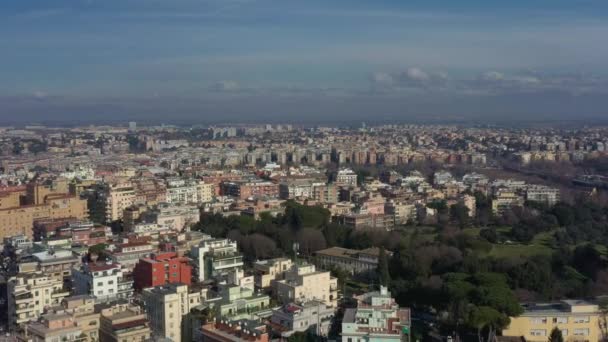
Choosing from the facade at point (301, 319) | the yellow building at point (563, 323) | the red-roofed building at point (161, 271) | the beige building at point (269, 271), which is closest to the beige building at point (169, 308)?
the red-roofed building at point (161, 271)

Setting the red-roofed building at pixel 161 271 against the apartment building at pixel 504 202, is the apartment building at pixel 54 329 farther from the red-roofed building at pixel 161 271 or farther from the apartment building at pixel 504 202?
the apartment building at pixel 504 202

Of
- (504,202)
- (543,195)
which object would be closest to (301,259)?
(504,202)

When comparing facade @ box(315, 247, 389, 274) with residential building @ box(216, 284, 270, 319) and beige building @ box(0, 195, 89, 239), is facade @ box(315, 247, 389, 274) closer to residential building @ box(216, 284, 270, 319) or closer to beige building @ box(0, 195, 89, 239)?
residential building @ box(216, 284, 270, 319)

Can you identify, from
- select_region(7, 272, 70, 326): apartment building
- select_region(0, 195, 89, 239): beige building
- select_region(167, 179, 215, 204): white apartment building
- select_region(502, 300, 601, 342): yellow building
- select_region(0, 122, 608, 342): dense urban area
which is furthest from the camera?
select_region(167, 179, 215, 204): white apartment building

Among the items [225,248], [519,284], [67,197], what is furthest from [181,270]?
[67,197]

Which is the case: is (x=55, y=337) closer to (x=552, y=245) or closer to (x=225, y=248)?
(x=225, y=248)

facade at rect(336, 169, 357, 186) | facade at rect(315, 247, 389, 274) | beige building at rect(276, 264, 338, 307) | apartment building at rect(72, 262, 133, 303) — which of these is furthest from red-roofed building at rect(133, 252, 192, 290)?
facade at rect(336, 169, 357, 186)
